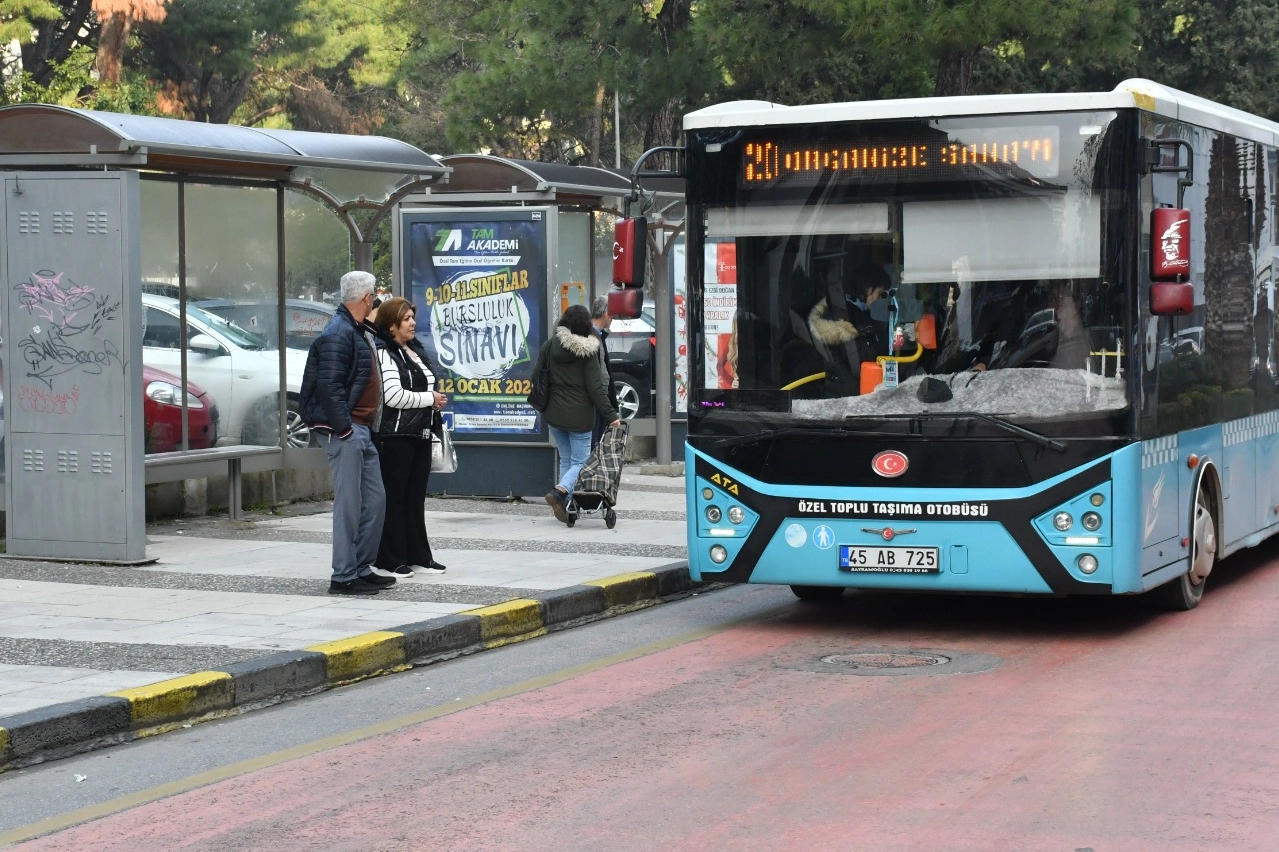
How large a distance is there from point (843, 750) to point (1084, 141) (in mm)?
3690

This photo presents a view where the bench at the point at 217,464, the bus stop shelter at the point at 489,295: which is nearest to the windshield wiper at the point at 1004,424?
the bench at the point at 217,464

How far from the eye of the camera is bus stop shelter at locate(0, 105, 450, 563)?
11336mm

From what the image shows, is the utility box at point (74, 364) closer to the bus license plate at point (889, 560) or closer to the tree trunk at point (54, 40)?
the bus license plate at point (889, 560)

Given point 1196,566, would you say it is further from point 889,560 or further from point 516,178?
point 516,178

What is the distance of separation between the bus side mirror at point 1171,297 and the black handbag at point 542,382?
593 cm

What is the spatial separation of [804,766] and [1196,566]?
4.51 meters

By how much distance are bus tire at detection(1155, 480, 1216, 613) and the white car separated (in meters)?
6.05

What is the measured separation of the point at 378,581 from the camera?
10.6 m

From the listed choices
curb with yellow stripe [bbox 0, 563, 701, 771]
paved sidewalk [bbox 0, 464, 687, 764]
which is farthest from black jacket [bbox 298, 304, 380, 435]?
curb with yellow stripe [bbox 0, 563, 701, 771]

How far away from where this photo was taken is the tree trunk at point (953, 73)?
83.0 ft

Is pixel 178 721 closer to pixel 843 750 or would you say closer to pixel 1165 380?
pixel 843 750

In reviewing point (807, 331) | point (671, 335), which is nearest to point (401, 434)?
point (807, 331)

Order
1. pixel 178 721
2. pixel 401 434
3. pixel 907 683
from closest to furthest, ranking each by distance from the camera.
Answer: pixel 178 721
pixel 907 683
pixel 401 434

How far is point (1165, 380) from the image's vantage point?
953 centimetres
